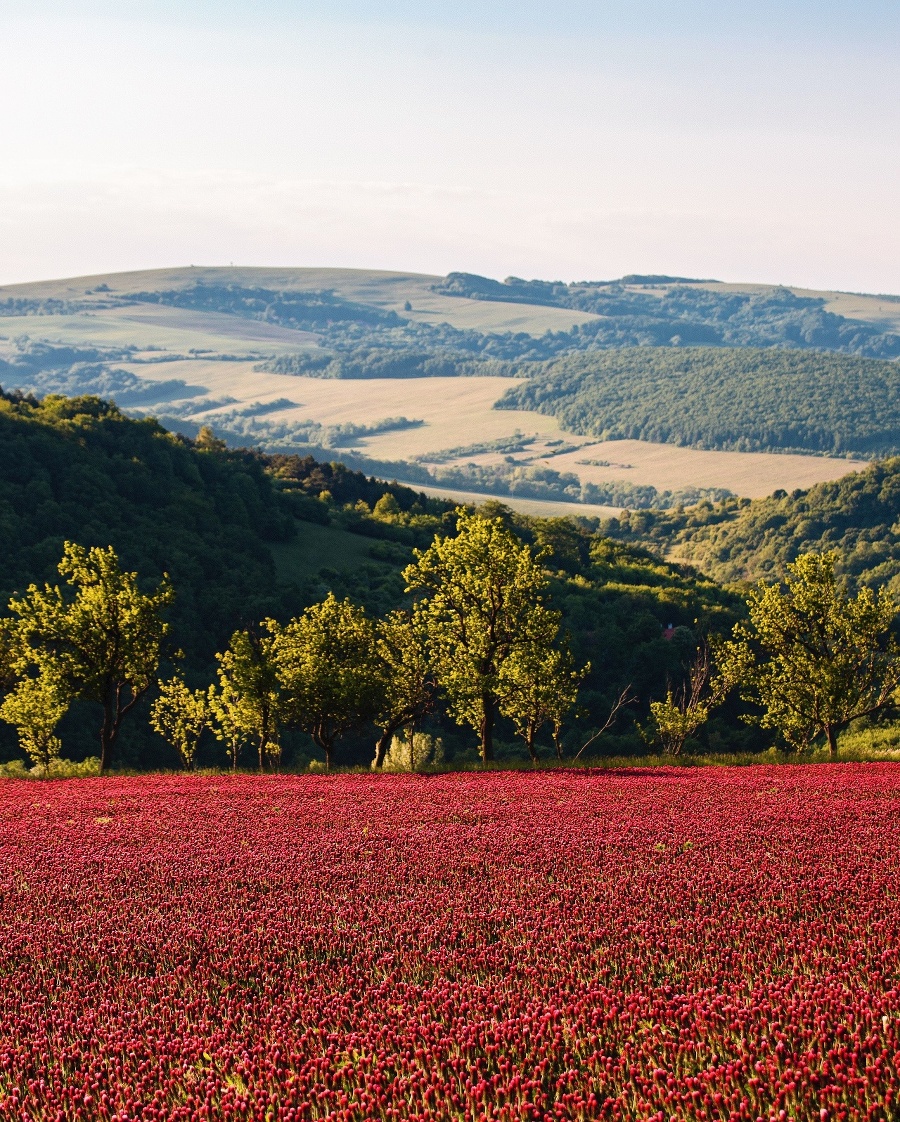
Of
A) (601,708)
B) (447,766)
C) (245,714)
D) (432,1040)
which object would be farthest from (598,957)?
(601,708)

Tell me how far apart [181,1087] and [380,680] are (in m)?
36.2

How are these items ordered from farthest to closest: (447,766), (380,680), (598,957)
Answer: (380,680) < (447,766) < (598,957)

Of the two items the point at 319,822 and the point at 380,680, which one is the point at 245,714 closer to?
the point at 380,680

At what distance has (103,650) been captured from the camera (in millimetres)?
43094

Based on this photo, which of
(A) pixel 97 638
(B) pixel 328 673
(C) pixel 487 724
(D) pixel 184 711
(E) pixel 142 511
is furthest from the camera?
(E) pixel 142 511

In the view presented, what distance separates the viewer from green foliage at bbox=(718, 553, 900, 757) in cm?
4591

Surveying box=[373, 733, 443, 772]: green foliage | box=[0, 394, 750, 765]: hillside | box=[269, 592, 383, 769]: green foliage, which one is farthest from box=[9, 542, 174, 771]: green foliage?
box=[0, 394, 750, 765]: hillside

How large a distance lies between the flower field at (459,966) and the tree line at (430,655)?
67.5 feet

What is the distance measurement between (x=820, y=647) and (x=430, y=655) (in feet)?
58.5

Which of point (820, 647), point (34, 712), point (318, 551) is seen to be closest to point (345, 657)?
point (34, 712)

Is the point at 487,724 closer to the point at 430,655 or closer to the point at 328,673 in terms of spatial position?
the point at 430,655

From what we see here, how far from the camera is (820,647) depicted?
1864 inches

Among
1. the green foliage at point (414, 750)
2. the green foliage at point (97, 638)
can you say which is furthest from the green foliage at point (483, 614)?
the green foliage at point (414, 750)

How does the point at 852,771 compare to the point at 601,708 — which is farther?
the point at 601,708
